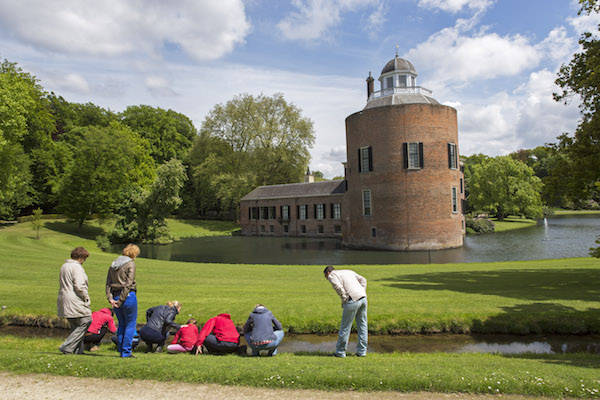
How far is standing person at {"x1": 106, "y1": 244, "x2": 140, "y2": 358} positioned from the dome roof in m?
30.6

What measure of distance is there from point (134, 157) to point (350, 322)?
46.1 metres

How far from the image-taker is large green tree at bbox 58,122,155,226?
1533 inches

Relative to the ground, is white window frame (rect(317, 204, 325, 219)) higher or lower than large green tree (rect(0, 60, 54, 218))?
lower

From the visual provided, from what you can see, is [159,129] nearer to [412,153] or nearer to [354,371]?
[412,153]

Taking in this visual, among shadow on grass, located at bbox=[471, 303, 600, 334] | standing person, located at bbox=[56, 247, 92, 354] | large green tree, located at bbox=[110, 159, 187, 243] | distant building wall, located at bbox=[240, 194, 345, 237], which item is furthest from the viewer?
distant building wall, located at bbox=[240, 194, 345, 237]

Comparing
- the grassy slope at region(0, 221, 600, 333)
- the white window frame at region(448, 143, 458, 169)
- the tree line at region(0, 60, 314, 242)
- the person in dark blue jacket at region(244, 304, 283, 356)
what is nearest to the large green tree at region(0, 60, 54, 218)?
the tree line at region(0, 60, 314, 242)

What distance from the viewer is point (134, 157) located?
46500 mm

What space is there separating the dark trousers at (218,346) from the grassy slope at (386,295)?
1.92 metres

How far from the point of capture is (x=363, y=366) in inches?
213

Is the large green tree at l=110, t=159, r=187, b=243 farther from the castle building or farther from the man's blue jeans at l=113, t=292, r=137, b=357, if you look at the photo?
the man's blue jeans at l=113, t=292, r=137, b=357

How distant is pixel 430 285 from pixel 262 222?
38.7 meters

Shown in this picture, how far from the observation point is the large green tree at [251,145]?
54.5 metres

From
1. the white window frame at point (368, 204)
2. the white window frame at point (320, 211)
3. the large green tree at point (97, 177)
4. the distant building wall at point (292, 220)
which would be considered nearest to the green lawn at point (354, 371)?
the white window frame at point (368, 204)

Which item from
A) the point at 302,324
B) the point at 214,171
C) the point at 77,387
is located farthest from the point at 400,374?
the point at 214,171
